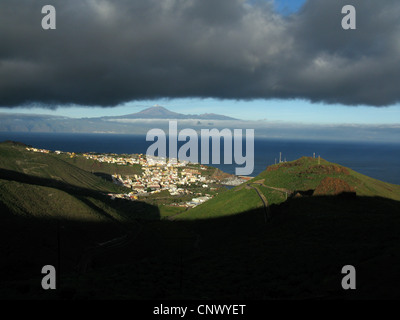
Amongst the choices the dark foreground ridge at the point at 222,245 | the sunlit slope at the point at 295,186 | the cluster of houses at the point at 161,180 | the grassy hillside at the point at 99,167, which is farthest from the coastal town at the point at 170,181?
the dark foreground ridge at the point at 222,245

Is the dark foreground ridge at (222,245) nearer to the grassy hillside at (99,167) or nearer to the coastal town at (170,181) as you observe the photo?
the coastal town at (170,181)

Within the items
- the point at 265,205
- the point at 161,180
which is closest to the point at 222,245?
the point at 265,205

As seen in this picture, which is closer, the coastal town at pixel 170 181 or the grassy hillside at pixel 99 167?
the coastal town at pixel 170 181

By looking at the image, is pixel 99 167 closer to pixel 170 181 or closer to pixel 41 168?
pixel 170 181

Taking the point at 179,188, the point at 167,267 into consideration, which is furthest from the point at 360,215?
the point at 179,188

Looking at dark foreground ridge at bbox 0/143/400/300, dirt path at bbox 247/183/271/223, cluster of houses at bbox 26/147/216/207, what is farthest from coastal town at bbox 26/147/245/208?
dark foreground ridge at bbox 0/143/400/300

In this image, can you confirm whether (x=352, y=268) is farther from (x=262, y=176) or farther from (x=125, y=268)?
(x=262, y=176)
